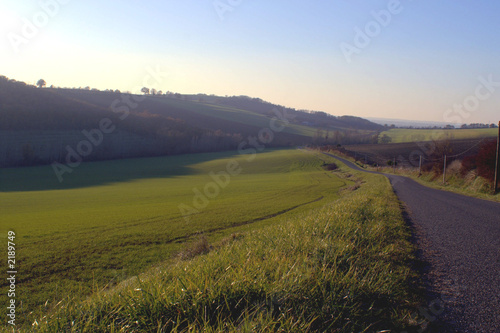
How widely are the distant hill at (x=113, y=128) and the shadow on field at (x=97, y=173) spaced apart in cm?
569

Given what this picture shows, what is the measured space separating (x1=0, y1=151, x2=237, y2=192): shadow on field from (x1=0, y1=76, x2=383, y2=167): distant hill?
5.69 m

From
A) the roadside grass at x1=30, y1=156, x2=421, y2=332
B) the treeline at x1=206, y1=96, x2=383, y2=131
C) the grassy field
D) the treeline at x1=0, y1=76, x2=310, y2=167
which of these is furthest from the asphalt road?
the treeline at x1=206, y1=96, x2=383, y2=131

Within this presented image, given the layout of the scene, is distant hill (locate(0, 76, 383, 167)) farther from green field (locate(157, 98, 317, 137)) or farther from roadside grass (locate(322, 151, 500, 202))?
roadside grass (locate(322, 151, 500, 202))

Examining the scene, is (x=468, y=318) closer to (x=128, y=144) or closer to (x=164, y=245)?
(x=164, y=245)

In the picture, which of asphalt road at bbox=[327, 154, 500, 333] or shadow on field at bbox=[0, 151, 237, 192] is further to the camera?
shadow on field at bbox=[0, 151, 237, 192]

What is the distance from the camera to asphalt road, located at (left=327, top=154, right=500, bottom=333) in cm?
400

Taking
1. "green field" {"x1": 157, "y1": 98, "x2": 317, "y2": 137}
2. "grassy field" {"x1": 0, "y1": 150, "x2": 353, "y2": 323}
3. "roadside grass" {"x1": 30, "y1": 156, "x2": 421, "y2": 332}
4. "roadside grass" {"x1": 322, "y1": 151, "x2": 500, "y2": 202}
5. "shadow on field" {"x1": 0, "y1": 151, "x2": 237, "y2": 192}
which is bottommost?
"shadow on field" {"x1": 0, "y1": 151, "x2": 237, "y2": 192}

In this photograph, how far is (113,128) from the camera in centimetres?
8512

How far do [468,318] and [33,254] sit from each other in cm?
1289

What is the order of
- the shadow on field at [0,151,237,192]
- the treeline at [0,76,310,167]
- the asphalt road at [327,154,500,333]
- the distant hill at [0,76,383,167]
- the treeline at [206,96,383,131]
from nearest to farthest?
1. the asphalt road at [327,154,500,333]
2. the shadow on field at [0,151,237,192]
3. the treeline at [0,76,310,167]
4. the distant hill at [0,76,383,167]
5. the treeline at [206,96,383,131]

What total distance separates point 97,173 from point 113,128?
2991 cm

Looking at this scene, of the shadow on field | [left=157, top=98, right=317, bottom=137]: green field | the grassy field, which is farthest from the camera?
[left=157, top=98, right=317, bottom=137]: green field

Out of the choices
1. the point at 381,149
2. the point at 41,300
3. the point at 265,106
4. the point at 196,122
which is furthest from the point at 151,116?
the point at 41,300

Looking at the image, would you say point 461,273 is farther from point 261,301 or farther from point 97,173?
point 97,173
